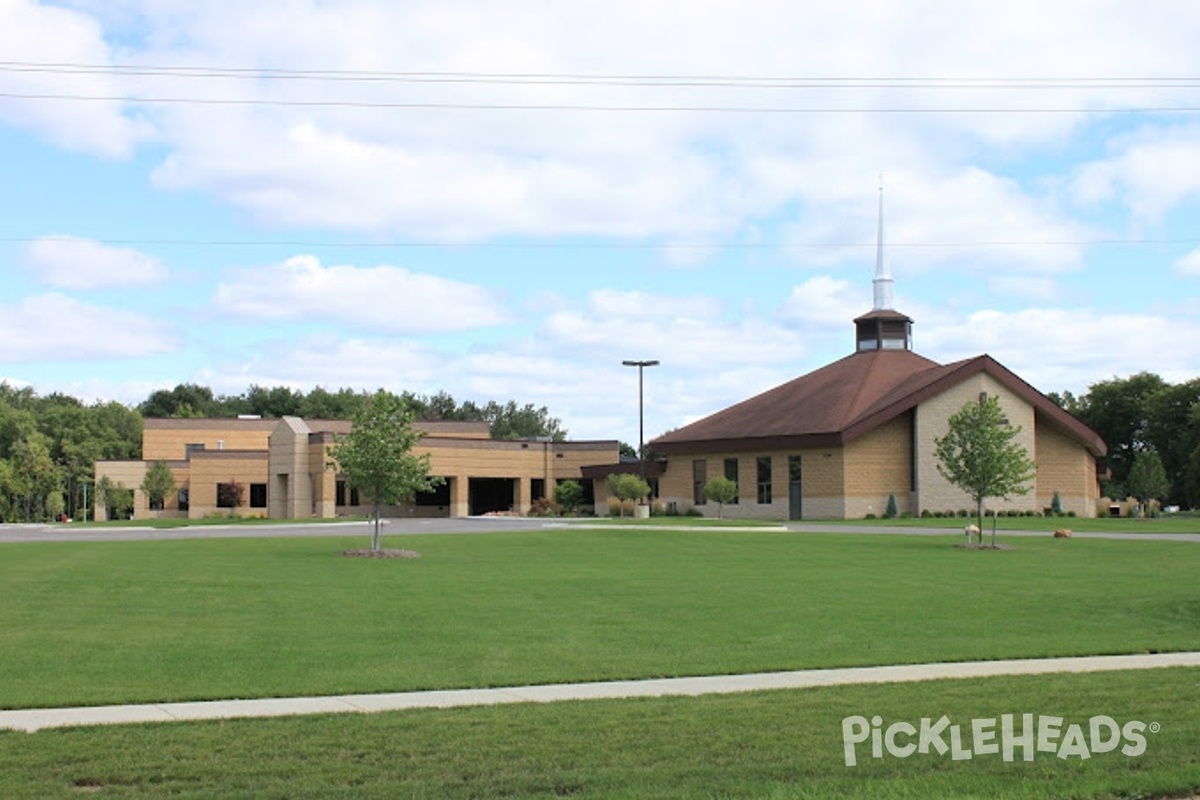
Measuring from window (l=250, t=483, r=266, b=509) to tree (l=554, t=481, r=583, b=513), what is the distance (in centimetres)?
2203

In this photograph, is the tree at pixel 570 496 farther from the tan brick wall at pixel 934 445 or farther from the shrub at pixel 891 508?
the tan brick wall at pixel 934 445

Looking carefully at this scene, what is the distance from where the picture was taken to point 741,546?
36.3m

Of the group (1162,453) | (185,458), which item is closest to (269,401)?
(185,458)

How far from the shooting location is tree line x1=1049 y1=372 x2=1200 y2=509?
9606 centimetres

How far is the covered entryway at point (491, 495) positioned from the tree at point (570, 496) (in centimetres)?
1097

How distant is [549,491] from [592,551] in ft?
161

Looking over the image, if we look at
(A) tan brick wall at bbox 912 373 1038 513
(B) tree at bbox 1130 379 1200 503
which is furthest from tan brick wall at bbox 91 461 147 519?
(B) tree at bbox 1130 379 1200 503

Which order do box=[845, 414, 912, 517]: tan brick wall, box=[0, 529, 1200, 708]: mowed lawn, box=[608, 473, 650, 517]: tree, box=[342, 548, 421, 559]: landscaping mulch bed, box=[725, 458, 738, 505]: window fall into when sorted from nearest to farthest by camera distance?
box=[0, 529, 1200, 708]: mowed lawn
box=[342, 548, 421, 559]: landscaping mulch bed
box=[845, 414, 912, 517]: tan brick wall
box=[608, 473, 650, 517]: tree
box=[725, 458, 738, 505]: window

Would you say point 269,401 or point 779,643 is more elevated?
point 269,401

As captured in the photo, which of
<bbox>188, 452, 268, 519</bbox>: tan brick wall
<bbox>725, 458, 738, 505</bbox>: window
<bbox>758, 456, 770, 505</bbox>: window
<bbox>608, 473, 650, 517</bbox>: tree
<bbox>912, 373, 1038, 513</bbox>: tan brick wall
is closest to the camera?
<bbox>912, 373, 1038, 513</bbox>: tan brick wall

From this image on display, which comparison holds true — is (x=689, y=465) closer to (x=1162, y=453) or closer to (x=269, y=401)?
(x=1162, y=453)

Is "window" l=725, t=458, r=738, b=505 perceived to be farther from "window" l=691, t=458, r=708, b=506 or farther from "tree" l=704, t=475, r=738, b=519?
"tree" l=704, t=475, r=738, b=519

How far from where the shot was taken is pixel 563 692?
1224cm

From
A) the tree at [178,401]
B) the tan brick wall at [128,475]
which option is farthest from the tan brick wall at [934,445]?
the tree at [178,401]
